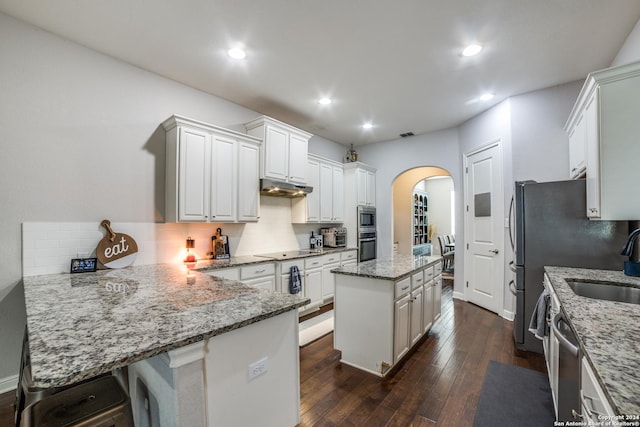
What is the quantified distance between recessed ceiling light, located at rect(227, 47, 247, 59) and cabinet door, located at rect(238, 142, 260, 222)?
3.27ft

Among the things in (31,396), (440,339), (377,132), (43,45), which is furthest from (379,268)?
(43,45)

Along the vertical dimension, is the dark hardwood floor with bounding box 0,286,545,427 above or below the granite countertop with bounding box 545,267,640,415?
below

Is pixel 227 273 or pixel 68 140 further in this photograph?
pixel 227 273

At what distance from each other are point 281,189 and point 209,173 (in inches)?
40.7

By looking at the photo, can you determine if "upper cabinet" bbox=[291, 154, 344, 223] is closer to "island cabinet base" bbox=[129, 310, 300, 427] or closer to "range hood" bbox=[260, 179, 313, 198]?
"range hood" bbox=[260, 179, 313, 198]

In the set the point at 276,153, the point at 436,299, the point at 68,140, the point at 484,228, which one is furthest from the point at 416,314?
the point at 68,140

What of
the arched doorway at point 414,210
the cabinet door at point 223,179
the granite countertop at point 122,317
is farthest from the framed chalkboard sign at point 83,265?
the arched doorway at point 414,210

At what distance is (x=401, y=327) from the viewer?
7.96ft

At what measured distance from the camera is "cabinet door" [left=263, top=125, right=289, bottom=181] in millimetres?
3694

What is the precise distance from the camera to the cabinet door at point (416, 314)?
2.64 metres

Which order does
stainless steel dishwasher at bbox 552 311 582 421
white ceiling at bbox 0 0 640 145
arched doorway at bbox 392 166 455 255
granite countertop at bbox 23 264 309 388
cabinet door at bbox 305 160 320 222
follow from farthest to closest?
arched doorway at bbox 392 166 455 255 → cabinet door at bbox 305 160 320 222 → white ceiling at bbox 0 0 640 145 → stainless steel dishwasher at bbox 552 311 582 421 → granite countertop at bbox 23 264 309 388

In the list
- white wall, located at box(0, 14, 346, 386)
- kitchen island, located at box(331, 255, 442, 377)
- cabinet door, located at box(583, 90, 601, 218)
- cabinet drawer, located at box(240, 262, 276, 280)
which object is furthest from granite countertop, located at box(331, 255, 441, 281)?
white wall, located at box(0, 14, 346, 386)

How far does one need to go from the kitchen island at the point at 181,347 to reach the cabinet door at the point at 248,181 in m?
1.77

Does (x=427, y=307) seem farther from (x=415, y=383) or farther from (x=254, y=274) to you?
(x=254, y=274)
